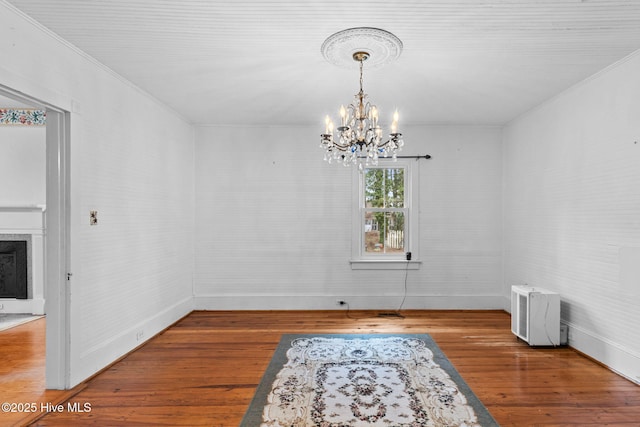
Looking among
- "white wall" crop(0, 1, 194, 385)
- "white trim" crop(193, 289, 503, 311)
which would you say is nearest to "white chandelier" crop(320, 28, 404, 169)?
"white wall" crop(0, 1, 194, 385)

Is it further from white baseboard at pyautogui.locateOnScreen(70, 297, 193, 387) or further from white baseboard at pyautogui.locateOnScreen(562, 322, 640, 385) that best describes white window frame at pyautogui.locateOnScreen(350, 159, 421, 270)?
white baseboard at pyautogui.locateOnScreen(70, 297, 193, 387)

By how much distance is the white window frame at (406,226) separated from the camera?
5.41 m

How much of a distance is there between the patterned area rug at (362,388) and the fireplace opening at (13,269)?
385 cm

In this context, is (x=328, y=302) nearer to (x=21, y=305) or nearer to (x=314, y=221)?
(x=314, y=221)

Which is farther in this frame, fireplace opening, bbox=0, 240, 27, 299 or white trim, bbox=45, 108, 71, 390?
fireplace opening, bbox=0, 240, 27, 299

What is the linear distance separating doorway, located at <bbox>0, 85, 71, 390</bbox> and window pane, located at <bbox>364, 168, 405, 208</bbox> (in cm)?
378

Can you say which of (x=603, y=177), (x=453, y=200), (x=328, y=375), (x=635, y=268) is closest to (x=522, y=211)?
(x=453, y=200)

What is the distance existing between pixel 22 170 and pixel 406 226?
542 cm

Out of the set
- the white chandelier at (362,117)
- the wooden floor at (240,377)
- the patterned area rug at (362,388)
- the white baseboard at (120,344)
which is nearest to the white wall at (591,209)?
the wooden floor at (240,377)

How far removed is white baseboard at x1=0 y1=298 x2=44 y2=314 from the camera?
197 inches

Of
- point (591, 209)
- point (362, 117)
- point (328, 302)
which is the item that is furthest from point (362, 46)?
point (328, 302)

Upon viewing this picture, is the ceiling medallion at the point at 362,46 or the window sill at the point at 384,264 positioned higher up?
the ceiling medallion at the point at 362,46

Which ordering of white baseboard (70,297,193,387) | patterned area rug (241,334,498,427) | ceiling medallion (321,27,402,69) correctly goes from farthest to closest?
1. white baseboard (70,297,193,387)
2. ceiling medallion (321,27,402,69)
3. patterned area rug (241,334,498,427)

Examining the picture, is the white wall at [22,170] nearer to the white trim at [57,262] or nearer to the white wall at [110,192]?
the white wall at [110,192]
